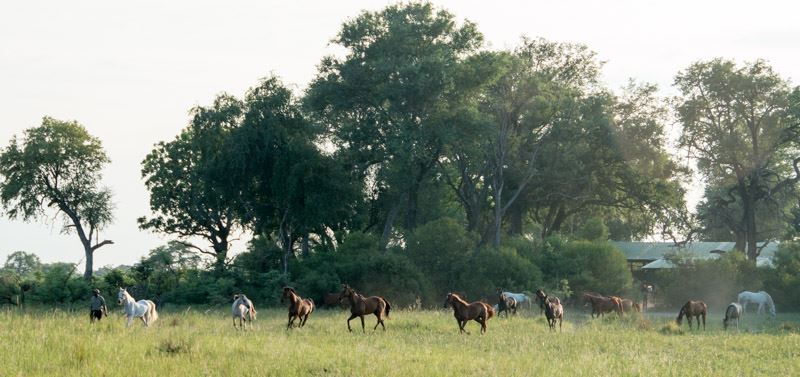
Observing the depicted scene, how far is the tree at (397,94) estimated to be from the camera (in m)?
58.5

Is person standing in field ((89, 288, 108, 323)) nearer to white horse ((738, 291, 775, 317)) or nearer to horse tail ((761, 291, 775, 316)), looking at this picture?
horse tail ((761, 291, 775, 316))

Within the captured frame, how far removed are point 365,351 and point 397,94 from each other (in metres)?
39.4

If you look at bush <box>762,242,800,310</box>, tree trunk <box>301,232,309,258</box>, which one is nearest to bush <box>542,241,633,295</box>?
bush <box>762,242,800,310</box>

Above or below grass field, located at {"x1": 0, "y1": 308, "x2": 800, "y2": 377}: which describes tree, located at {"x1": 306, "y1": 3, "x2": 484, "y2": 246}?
above

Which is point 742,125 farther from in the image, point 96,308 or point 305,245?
point 96,308

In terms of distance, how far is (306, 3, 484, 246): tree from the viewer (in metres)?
58.5

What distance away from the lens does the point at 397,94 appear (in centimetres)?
5878

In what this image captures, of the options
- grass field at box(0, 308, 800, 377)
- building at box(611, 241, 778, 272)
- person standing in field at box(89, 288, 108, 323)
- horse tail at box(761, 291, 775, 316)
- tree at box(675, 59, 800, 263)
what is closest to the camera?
grass field at box(0, 308, 800, 377)

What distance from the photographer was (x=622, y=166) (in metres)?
70.2

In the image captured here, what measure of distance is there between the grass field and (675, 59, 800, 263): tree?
41.3 meters

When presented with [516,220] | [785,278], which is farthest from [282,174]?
[785,278]

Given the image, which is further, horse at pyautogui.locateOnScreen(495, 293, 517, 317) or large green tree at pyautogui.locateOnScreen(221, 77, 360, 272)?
large green tree at pyautogui.locateOnScreen(221, 77, 360, 272)

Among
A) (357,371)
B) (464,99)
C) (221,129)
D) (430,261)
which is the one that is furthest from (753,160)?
(357,371)

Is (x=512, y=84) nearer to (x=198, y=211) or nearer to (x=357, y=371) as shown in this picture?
(x=198, y=211)
